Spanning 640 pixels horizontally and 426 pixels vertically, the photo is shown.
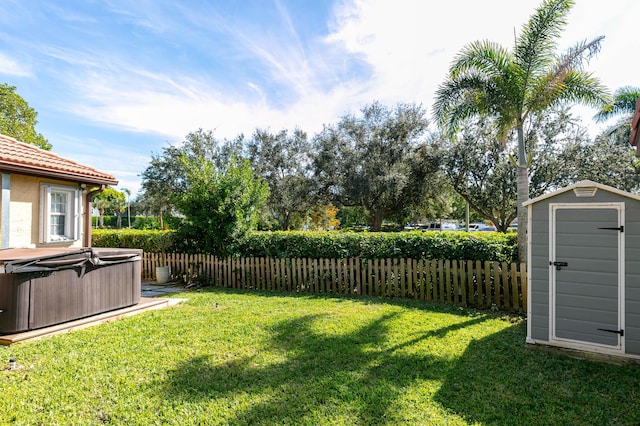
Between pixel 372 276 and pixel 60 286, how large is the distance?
628cm

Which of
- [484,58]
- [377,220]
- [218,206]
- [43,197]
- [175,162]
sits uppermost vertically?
[175,162]

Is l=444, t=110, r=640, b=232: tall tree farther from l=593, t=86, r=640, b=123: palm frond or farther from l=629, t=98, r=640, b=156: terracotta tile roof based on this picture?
l=629, t=98, r=640, b=156: terracotta tile roof

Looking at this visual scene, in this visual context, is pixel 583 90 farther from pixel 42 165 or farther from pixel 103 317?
pixel 42 165

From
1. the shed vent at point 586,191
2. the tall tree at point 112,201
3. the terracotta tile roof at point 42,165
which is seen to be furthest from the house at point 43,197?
the tall tree at point 112,201

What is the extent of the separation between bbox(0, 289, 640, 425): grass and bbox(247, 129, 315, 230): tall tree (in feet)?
55.0

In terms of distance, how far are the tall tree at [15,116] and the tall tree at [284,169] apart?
16.2 metres

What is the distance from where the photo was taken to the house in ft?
23.1

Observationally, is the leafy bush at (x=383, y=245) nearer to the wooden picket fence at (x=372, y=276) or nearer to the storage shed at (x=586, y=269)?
the wooden picket fence at (x=372, y=276)

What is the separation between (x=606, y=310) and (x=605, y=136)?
62.7 feet

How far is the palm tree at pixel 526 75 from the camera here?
280 inches

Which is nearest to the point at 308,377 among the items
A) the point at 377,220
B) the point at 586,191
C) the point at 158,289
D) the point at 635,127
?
the point at 586,191

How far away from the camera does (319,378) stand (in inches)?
139

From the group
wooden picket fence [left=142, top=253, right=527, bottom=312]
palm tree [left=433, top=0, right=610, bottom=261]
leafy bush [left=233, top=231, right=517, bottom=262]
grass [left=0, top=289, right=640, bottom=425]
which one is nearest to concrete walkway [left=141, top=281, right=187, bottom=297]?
wooden picket fence [left=142, top=253, right=527, bottom=312]

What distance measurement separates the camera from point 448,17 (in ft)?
26.2
